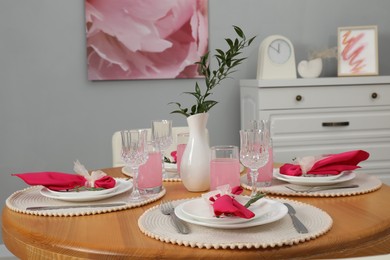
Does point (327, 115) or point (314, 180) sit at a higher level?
point (327, 115)

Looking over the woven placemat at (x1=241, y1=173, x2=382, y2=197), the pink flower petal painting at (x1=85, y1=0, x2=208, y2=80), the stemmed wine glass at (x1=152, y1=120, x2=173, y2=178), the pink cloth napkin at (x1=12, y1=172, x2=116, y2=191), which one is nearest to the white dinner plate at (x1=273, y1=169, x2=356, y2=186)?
the woven placemat at (x1=241, y1=173, x2=382, y2=197)

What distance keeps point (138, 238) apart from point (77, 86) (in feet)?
8.38

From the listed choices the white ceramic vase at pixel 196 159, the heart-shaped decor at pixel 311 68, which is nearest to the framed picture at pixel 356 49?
the heart-shaped decor at pixel 311 68

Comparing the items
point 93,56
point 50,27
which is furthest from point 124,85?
point 50,27

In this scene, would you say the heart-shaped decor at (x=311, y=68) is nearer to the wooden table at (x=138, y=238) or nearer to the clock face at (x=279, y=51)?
the clock face at (x=279, y=51)

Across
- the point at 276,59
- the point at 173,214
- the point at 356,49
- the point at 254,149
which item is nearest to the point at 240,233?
the point at 173,214

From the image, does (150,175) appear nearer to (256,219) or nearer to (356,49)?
(256,219)

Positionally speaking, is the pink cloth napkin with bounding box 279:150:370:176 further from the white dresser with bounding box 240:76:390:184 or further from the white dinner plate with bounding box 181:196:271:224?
the white dresser with bounding box 240:76:390:184

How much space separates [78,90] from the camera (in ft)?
11.8

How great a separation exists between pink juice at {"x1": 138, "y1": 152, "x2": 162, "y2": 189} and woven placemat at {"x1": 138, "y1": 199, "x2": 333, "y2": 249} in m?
0.27

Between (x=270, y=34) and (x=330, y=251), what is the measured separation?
2869 millimetres

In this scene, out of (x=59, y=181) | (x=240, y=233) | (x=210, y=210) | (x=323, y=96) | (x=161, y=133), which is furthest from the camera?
(x=323, y=96)

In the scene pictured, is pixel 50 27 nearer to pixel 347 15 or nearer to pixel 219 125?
pixel 219 125

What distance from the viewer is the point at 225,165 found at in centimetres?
155
